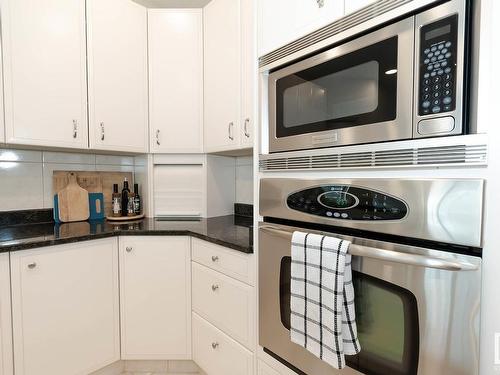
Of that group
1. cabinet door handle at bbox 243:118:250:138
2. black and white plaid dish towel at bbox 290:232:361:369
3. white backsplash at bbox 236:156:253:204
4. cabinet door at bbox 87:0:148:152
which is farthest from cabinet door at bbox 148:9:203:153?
black and white plaid dish towel at bbox 290:232:361:369

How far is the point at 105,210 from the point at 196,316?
106 centimetres

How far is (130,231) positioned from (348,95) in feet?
4.39

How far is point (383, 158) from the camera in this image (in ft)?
2.53

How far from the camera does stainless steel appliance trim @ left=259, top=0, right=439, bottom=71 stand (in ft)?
2.40

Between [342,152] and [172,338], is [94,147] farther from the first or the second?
[342,152]

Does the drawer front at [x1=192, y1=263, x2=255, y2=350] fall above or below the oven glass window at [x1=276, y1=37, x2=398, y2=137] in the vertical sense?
below

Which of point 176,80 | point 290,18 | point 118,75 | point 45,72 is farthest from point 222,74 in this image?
point 45,72

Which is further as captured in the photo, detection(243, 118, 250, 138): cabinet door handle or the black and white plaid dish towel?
detection(243, 118, 250, 138): cabinet door handle

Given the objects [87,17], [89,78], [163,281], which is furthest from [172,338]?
[87,17]

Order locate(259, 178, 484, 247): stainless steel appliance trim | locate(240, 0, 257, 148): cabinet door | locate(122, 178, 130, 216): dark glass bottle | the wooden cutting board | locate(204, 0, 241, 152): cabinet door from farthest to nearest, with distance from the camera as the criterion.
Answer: locate(122, 178, 130, 216): dark glass bottle
the wooden cutting board
locate(204, 0, 241, 152): cabinet door
locate(240, 0, 257, 148): cabinet door
locate(259, 178, 484, 247): stainless steel appliance trim

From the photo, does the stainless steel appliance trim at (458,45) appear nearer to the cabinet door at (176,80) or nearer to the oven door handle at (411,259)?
the oven door handle at (411,259)

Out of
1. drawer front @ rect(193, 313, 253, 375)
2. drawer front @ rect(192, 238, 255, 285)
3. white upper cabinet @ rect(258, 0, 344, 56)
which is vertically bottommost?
drawer front @ rect(193, 313, 253, 375)

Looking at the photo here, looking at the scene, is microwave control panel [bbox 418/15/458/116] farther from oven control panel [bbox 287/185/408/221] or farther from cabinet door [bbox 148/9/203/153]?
cabinet door [bbox 148/9/203/153]

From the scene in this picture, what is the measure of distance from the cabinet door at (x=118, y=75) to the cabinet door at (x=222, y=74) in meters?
0.44
